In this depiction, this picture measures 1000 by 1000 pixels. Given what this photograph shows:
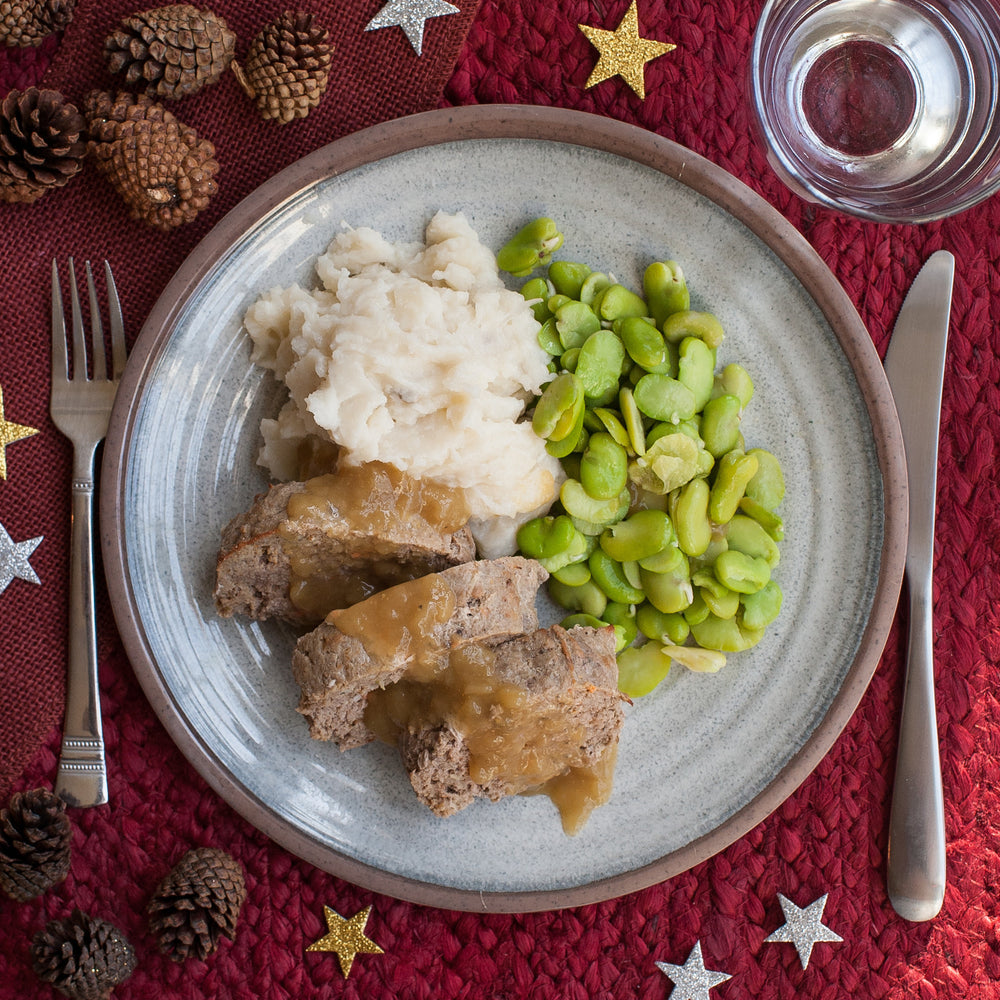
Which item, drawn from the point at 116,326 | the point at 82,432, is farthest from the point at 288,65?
the point at 82,432

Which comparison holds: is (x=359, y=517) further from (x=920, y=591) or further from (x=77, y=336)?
(x=920, y=591)

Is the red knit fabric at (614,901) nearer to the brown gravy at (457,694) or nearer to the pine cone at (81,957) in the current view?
the pine cone at (81,957)

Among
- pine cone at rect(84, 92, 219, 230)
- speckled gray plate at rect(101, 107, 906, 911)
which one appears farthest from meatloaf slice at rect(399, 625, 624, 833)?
pine cone at rect(84, 92, 219, 230)

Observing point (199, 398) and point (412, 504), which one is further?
point (199, 398)

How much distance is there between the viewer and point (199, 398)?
348 centimetres

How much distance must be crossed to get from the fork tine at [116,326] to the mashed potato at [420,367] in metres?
0.50

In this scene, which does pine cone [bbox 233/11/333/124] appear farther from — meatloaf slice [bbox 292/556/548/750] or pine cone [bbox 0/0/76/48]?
meatloaf slice [bbox 292/556/548/750]

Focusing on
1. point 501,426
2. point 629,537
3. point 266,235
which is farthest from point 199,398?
point 629,537

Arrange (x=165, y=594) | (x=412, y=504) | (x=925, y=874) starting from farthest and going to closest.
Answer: (x=925, y=874) < (x=165, y=594) < (x=412, y=504)

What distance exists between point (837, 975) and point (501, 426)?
2.70m

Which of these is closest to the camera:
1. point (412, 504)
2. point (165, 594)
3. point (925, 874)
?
point (412, 504)

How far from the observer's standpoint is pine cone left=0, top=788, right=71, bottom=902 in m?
3.33

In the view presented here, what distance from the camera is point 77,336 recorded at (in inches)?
136

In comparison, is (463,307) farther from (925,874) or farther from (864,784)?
(925,874)
